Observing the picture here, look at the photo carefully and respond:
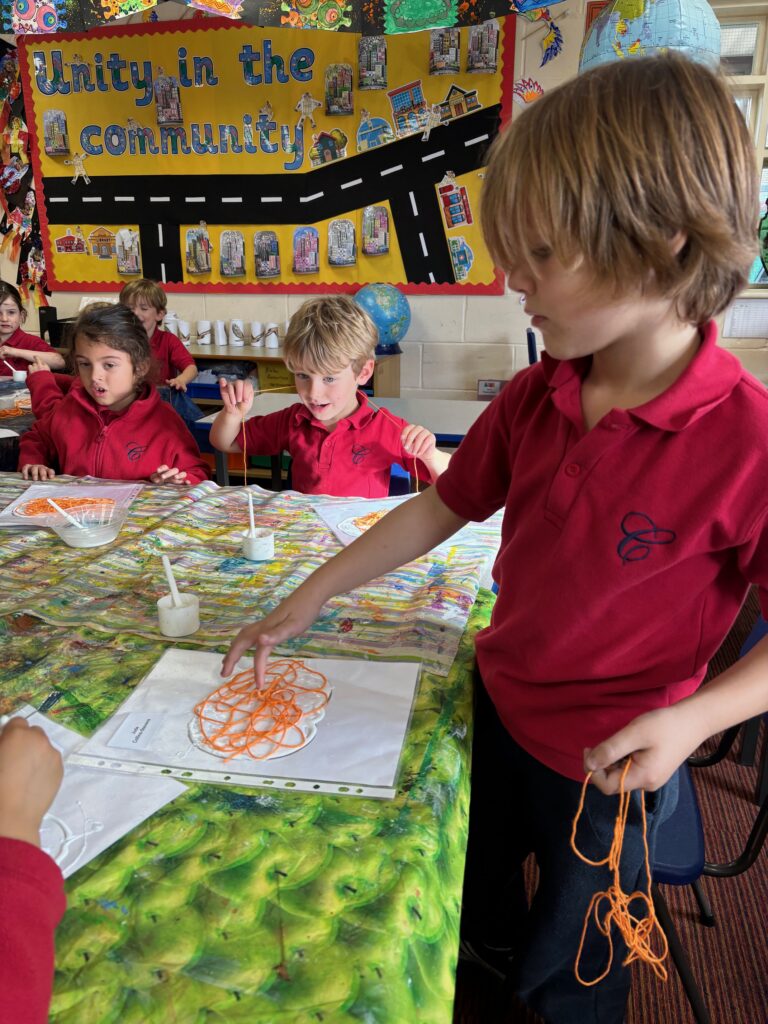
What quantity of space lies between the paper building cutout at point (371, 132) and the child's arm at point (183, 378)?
1.51 meters

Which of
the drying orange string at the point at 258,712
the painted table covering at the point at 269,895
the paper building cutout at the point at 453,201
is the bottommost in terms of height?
the painted table covering at the point at 269,895

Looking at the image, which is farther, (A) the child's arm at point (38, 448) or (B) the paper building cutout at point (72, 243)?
(B) the paper building cutout at point (72, 243)

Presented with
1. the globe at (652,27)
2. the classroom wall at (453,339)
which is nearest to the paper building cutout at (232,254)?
the classroom wall at (453,339)

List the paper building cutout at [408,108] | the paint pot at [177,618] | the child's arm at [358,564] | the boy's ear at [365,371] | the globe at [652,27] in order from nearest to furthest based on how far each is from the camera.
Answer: the child's arm at [358,564], the paint pot at [177,618], the boy's ear at [365,371], the globe at [652,27], the paper building cutout at [408,108]

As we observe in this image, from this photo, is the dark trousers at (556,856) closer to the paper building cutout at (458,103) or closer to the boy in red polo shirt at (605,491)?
the boy in red polo shirt at (605,491)

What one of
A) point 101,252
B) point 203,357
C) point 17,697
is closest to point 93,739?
point 17,697

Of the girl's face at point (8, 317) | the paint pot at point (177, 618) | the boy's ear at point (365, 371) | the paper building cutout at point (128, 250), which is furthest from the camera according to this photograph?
the paper building cutout at point (128, 250)

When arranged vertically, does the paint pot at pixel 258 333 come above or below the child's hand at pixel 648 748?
above

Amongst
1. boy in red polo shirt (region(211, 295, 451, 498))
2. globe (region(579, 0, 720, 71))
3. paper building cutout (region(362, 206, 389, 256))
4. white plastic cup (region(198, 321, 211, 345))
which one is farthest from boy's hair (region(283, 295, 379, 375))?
white plastic cup (region(198, 321, 211, 345))

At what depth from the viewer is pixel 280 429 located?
1890mm

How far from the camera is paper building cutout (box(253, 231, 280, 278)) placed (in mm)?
4027

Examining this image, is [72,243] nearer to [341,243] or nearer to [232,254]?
[232,254]

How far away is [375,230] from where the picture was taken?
12.8ft

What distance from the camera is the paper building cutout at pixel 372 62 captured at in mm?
3600
